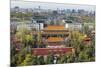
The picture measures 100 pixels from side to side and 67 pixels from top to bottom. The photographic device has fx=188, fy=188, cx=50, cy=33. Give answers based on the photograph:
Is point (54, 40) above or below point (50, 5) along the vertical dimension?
below

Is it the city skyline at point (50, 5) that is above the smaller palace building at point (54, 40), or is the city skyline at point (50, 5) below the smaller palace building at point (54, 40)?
above

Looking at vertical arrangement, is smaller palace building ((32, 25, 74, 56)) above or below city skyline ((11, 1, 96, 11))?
below

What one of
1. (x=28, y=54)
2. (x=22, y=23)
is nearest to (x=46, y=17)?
(x=22, y=23)

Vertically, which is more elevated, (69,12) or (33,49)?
(69,12)

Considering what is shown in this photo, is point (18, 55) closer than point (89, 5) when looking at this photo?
Yes

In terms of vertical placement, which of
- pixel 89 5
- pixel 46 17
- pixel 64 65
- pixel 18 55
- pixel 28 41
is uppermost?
pixel 89 5
